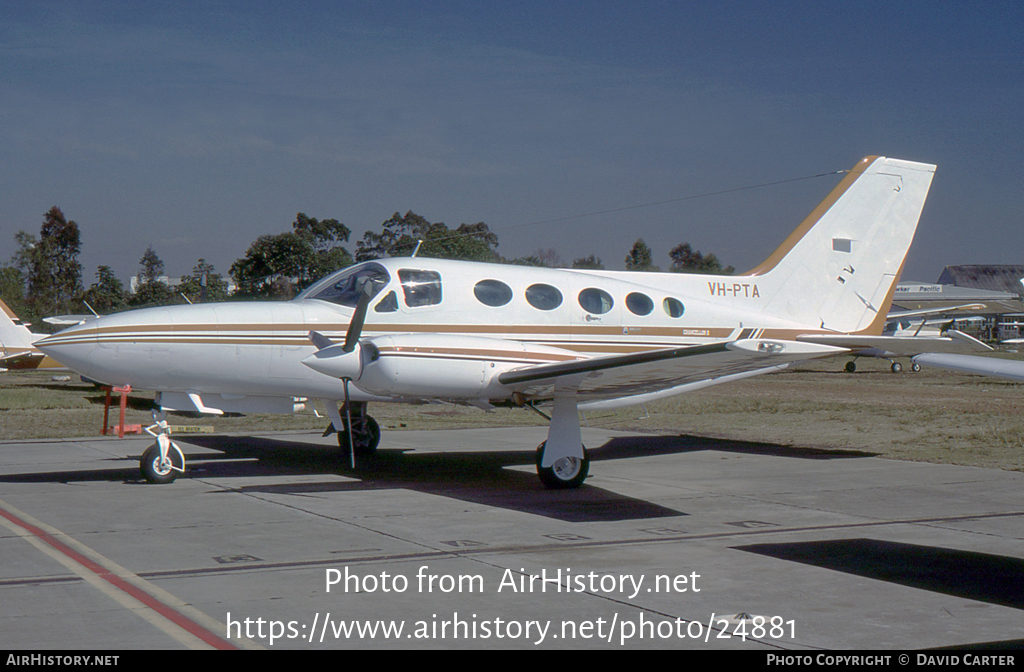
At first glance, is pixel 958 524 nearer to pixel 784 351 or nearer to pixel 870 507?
pixel 870 507

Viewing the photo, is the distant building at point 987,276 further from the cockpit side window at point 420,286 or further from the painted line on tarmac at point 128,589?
the painted line on tarmac at point 128,589

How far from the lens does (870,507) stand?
9.99m

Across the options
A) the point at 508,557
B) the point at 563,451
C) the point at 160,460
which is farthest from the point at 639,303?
the point at 160,460

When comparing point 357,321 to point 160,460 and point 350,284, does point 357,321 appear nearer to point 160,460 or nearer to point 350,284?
point 350,284

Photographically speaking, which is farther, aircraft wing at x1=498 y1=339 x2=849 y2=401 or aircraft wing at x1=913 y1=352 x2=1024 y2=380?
aircraft wing at x1=498 y1=339 x2=849 y2=401

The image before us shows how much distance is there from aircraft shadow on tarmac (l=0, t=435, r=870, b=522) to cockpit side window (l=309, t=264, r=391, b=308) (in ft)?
7.96

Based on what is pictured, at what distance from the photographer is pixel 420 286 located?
1170 cm

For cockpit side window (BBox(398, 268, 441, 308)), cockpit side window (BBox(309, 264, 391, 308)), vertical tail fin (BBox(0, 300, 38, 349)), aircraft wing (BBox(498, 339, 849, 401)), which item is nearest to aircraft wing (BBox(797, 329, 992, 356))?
aircraft wing (BBox(498, 339, 849, 401))

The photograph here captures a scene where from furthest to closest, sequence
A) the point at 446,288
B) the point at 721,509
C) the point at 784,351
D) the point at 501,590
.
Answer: the point at 446,288 < the point at 721,509 < the point at 784,351 < the point at 501,590

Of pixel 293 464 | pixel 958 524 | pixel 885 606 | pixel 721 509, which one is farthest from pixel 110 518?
pixel 958 524

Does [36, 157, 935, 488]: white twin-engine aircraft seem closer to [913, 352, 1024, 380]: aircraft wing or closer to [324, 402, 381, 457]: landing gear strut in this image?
[324, 402, 381, 457]: landing gear strut

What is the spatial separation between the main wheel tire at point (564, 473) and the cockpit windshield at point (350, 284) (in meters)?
3.01

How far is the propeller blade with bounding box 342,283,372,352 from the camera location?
10297 mm
